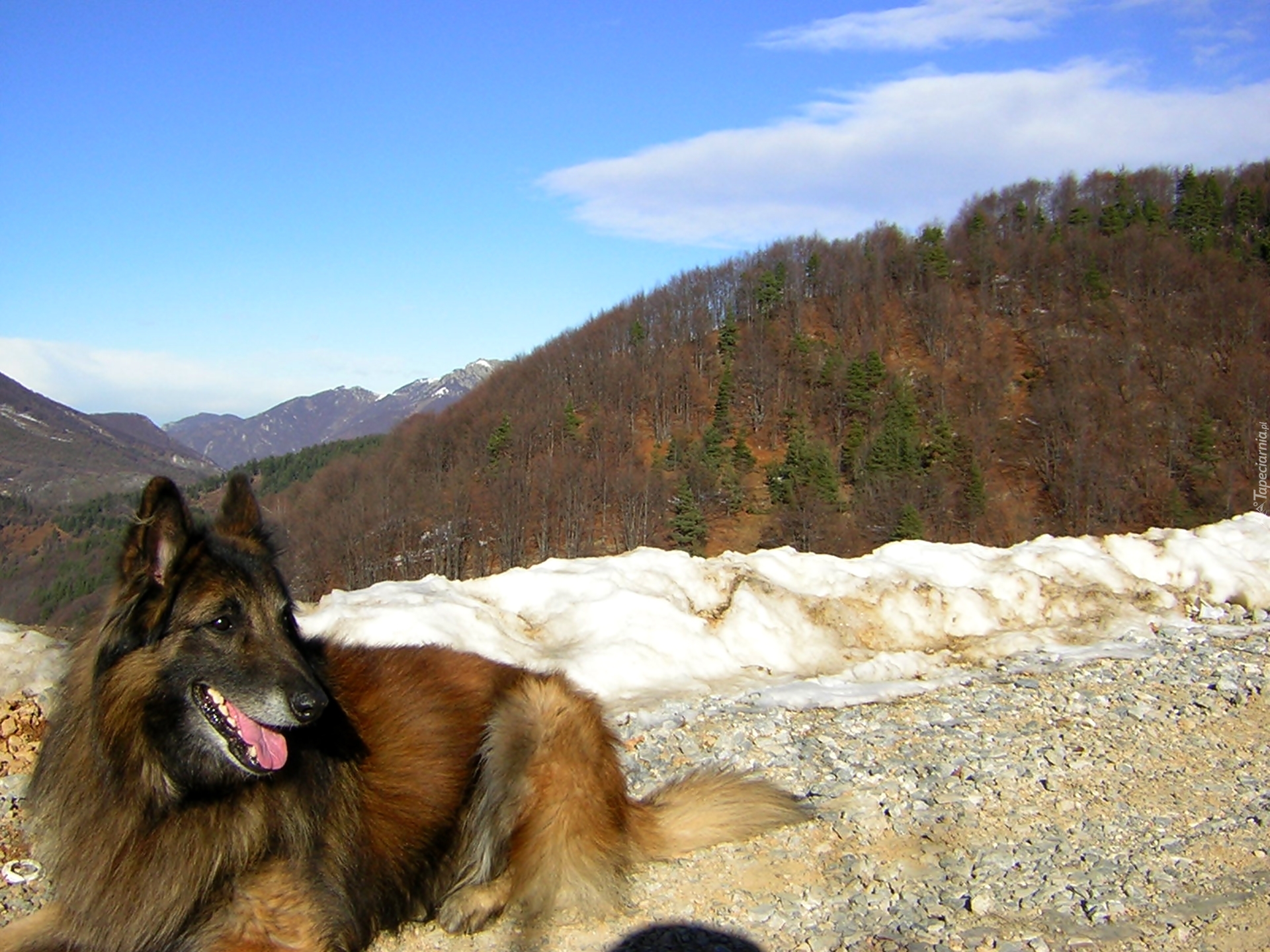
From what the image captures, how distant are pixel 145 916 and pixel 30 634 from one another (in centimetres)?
474

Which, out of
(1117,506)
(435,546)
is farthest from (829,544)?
(435,546)

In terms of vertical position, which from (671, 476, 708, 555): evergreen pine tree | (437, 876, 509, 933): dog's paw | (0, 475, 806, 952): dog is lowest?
(671, 476, 708, 555): evergreen pine tree

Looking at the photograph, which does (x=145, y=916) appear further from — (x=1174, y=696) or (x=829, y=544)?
(x=829, y=544)

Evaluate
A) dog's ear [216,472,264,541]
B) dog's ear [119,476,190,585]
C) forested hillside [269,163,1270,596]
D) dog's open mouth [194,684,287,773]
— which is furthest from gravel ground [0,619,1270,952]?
forested hillside [269,163,1270,596]

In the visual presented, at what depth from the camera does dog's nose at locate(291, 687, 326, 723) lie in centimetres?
341

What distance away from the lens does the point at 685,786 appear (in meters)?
5.26

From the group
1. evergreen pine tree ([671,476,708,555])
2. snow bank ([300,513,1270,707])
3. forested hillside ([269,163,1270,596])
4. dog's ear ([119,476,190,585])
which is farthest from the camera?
forested hillside ([269,163,1270,596])

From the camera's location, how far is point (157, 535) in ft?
10.9

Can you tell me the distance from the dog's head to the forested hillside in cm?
8364

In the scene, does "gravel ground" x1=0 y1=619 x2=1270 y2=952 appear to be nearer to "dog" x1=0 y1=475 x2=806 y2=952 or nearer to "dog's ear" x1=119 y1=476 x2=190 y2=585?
"dog" x1=0 y1=475 x2=806 y2=952

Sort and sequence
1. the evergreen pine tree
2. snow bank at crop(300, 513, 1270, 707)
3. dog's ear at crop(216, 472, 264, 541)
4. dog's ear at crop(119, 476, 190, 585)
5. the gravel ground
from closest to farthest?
dog's ear at crop(119, 476, 190, 585) < dog's ear at crop(216, 472, 264, 541) < the gravel ground < snow bank at crop(300, 513, 1270, 707) < the evergreen pine tree

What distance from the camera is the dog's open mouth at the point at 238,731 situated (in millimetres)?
3439

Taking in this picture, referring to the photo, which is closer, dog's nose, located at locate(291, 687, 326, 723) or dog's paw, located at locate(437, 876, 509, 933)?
dog's nose, located at locate(291, 687, 326, 723)

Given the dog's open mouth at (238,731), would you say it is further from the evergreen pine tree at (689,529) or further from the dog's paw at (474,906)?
the evergreen pine tree at (689,529)
